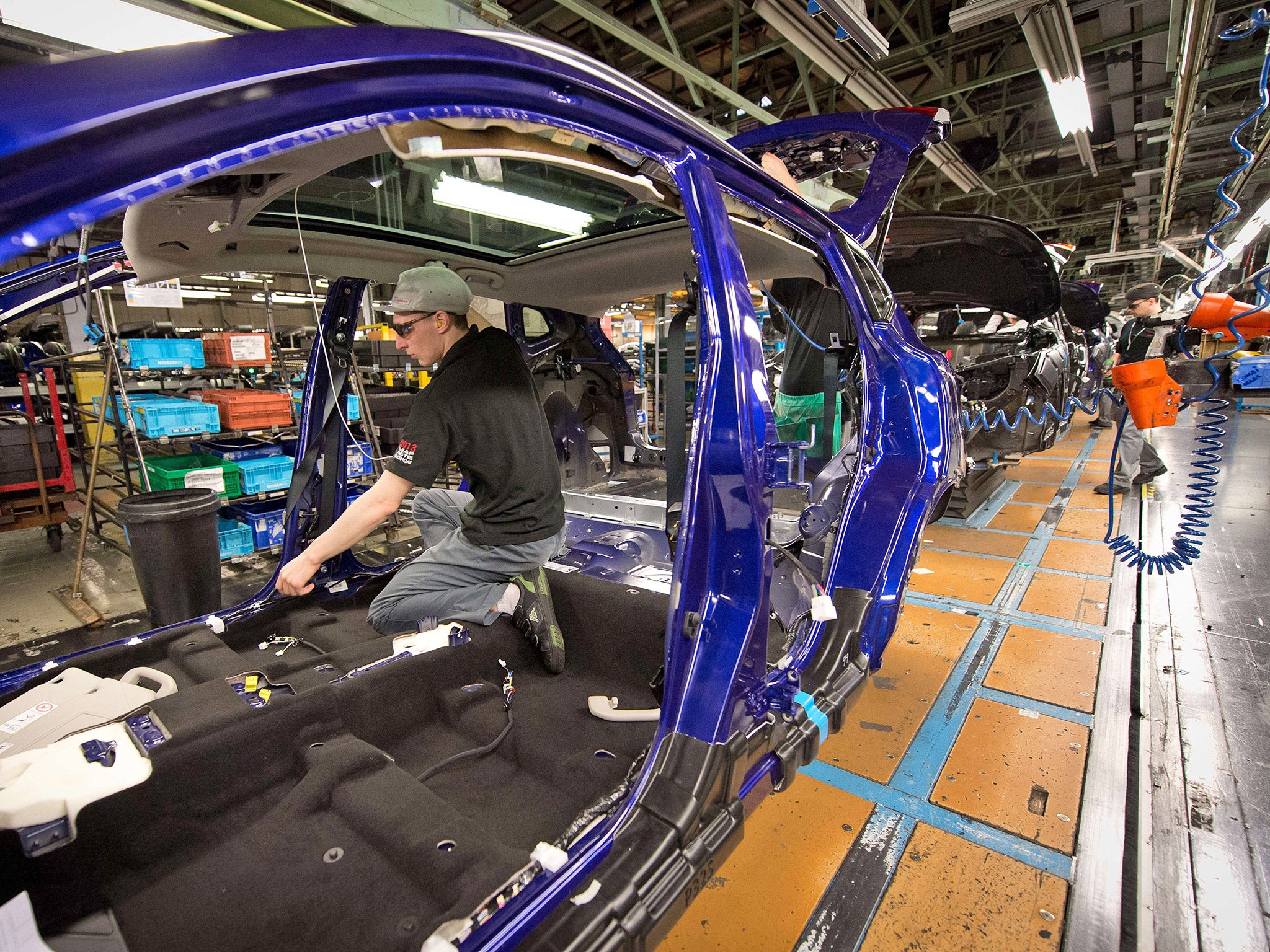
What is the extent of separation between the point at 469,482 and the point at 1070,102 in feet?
23.1

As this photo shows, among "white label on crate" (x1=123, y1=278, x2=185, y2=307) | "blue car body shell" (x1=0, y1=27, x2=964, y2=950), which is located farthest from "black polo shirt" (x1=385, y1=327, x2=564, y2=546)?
"white label on crate" (x1=123, y1=278, x2=185, y2=307)

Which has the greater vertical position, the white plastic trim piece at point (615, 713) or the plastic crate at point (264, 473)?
the plastic crate at point (264, 473)

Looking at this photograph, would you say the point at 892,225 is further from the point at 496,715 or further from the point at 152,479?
the point at 152,479

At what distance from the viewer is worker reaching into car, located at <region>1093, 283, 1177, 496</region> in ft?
11.0

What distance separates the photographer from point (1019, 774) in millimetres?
2203

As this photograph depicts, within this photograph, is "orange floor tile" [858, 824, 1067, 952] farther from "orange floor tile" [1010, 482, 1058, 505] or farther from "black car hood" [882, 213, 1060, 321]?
"orange floor tile" [1010, 482, 1058, 505]

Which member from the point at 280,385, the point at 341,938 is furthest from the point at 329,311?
the point at 280,385

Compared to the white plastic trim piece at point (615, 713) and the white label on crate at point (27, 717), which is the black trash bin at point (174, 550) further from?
the white plastic trim piece at point (615, 713)

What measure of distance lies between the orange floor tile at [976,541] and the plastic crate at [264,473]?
5.14 metres

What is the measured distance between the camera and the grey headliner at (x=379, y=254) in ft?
4.31

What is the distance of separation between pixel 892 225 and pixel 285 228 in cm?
287

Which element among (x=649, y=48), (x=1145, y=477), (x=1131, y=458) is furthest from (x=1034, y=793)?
(x=649, y=48)

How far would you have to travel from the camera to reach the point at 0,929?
994 mm

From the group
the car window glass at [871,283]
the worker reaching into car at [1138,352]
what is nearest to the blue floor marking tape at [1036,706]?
the worker reaching into car at [1138,352]
